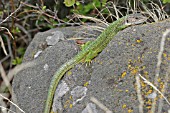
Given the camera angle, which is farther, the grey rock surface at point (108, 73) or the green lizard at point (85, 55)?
the green lizard at point (85, 55)

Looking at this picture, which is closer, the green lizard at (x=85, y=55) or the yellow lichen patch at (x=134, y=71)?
the yellow lichen patch at (x=134, y=71)

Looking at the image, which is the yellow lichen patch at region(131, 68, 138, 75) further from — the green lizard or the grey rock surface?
the green lizard

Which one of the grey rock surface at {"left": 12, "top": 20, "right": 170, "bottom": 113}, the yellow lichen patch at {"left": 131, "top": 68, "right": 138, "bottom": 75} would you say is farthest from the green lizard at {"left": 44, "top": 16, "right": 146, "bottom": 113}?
the yellow lichen patch at {"left": 131, "top": 68, "right": 138, "bottom": 75}

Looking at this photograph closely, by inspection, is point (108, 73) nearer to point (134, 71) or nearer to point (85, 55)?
point (134, 71)

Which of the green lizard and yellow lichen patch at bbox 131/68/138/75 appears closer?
yellow lichen patch at bbox 131/68/138/75

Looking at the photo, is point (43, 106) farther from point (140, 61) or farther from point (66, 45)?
point (140, 61)

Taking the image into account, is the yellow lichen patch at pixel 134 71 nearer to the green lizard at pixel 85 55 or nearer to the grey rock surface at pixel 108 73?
the grey rock surface at pixel 108 73

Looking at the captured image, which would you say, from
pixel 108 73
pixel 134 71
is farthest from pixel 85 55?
pixel 134 71

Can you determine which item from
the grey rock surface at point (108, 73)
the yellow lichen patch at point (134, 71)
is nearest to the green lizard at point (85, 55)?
the grey rock surface at point (108, 73)
